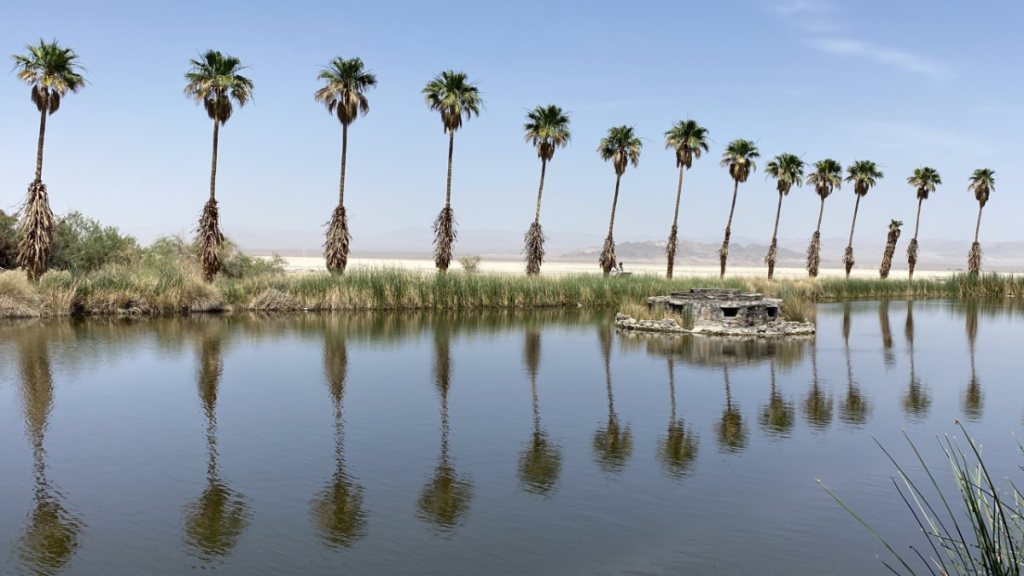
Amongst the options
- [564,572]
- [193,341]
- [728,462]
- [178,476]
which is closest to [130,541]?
[178,476]

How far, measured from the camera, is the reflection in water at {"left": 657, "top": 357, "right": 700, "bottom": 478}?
942 cm

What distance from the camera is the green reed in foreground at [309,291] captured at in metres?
28.1

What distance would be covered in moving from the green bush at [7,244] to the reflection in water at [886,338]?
121ft

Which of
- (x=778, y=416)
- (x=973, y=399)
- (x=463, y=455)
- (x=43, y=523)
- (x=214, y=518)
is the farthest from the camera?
(x=973, y=399)

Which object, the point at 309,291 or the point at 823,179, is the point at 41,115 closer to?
the point at 309,291

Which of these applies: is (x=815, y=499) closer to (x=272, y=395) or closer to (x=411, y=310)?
(x=272, y=395)

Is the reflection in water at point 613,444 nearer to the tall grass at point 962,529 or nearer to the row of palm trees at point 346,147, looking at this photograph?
the tall grass at point 962,529

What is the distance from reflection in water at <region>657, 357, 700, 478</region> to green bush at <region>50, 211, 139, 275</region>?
32.2m

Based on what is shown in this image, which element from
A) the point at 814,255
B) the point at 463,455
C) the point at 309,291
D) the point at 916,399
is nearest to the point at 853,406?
the point at 916,399

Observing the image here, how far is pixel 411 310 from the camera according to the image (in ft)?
112

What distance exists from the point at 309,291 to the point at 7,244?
15385mm

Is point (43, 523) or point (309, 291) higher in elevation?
point (309, 291)

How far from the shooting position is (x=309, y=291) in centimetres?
3322

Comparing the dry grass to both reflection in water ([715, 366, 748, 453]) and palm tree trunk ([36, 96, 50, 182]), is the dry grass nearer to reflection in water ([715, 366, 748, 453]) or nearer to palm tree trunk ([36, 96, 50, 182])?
palm tree trunk ([36, 96, 50, 182])
